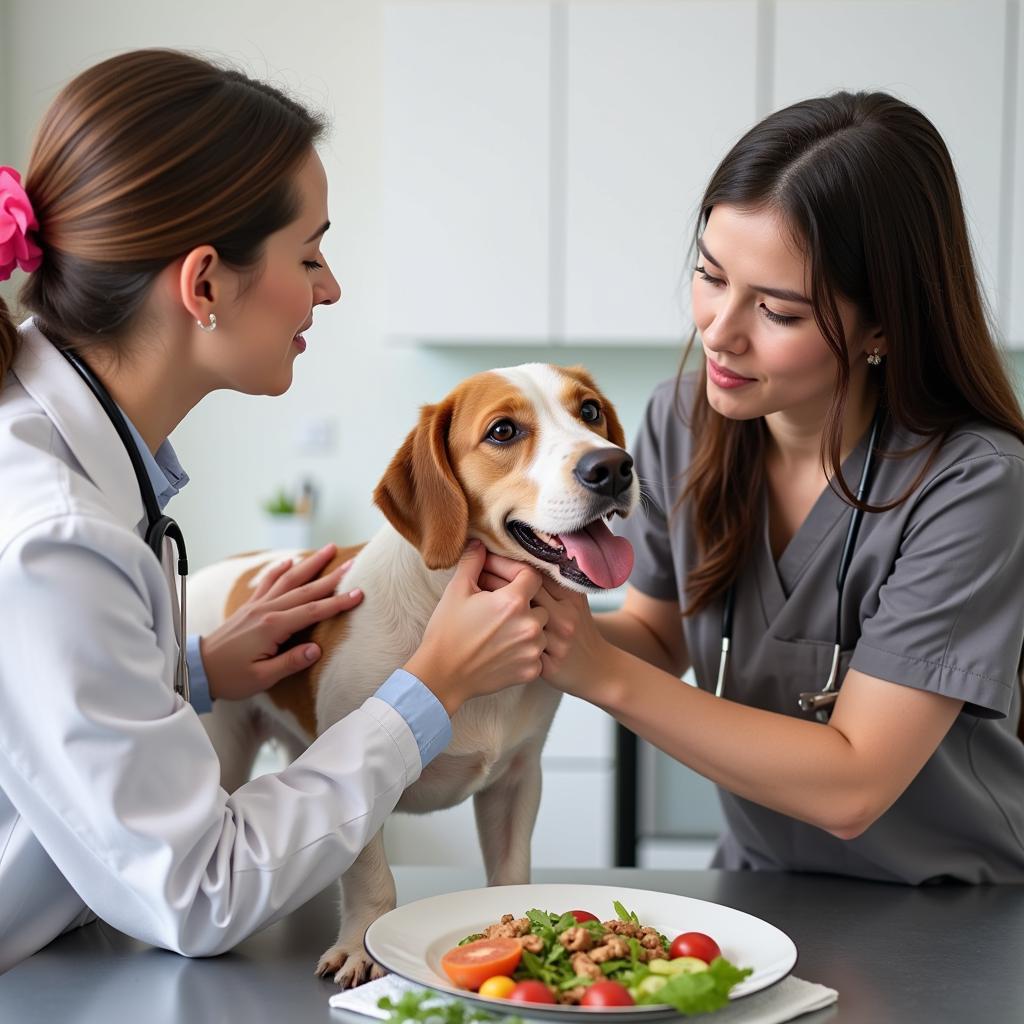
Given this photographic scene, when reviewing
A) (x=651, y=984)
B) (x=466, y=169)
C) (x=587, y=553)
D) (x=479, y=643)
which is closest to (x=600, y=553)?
(x=587, y=553)

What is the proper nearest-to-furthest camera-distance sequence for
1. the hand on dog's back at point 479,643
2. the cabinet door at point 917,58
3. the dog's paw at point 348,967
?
the dog's paw at point 348,967, the hand on dog's back at point 479,643, the cabinet door at point 917,58

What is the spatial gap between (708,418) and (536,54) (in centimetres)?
229

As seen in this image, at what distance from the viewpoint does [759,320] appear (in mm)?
1428

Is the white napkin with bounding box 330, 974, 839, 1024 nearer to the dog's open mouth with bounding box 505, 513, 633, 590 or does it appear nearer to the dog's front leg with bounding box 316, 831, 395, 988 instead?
the dog's front leg with bounding box 316, 831, 395, 988

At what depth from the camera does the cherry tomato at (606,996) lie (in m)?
Answer: 0.93

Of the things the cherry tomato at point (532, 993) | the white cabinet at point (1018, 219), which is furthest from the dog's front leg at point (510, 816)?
the white cabinet at point (1018, 219)

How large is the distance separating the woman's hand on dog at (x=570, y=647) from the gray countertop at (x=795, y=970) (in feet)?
0.84

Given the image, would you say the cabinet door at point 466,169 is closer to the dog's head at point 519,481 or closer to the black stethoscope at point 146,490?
the dog's head at point 519,481

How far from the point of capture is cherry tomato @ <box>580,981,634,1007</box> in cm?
93

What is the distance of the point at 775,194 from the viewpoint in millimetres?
1401

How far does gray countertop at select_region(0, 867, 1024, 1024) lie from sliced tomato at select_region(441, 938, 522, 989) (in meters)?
0.10

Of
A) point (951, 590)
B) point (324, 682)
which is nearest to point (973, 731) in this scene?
point (951, 590)

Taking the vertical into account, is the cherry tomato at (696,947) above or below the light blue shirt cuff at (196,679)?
below

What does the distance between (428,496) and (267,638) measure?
0.27m
